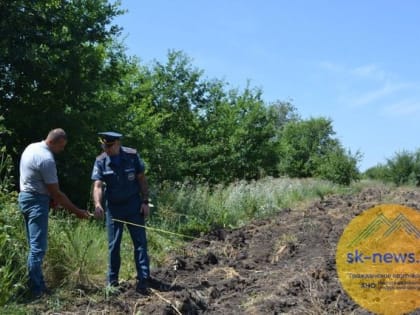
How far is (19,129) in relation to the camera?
34.1 feet

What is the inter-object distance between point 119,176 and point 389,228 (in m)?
3.75

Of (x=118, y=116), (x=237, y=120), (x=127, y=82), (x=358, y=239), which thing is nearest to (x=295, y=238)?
(x=358, y=239)

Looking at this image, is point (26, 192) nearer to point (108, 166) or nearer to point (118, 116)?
point (108, 166)

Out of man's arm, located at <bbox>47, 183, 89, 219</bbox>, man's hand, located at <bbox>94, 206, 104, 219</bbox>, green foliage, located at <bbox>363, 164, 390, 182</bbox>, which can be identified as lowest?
man's hand, located at <bbox>94, 206, 104, 219</bbox>

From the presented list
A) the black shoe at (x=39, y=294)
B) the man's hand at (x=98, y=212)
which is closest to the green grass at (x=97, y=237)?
the black shoe at (x=39, y=294)

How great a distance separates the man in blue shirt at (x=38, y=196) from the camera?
6.28 metres

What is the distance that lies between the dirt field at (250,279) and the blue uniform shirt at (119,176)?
42.7 inches

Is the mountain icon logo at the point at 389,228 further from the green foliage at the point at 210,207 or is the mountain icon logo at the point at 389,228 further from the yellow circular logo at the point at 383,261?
the green foliage at the point at 210,207

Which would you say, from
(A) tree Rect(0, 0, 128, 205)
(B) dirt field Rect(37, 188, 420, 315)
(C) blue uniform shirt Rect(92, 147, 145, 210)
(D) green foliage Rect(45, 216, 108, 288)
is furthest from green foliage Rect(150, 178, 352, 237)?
(C) blue uniform shirt Rect(92, 147, 145, 210)

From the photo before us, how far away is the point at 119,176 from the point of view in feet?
21.6

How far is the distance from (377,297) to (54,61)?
732 centimetres

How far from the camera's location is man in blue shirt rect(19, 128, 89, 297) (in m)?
6.28

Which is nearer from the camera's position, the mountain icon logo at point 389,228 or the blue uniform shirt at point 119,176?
the blue uniform shirt at point 119,176

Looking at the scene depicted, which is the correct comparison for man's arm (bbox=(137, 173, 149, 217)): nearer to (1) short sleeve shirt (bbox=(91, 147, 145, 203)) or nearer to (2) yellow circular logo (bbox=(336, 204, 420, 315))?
(1) short sleeve shirt (bbox=(91, 147, 145, 203))
